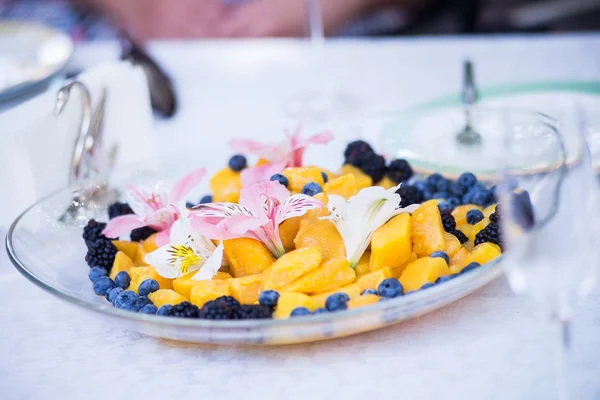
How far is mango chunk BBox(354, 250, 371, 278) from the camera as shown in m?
0.64

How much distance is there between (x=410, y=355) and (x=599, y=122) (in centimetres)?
50

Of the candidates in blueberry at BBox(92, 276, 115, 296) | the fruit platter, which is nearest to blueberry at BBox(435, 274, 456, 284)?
the fruit platter

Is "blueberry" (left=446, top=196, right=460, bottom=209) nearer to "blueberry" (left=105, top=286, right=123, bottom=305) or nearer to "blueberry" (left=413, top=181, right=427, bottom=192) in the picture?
"blueberry" (left=413, top=181, right=427, bottom=192)

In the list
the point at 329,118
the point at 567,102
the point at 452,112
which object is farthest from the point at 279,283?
the point at 329,118

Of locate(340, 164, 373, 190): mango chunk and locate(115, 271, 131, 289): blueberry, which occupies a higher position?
locate(340, 164, 373, 190): mango chunk

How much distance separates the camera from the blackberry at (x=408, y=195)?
2.49 feet

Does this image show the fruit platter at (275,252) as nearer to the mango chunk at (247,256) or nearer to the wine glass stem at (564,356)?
the mango chunk at (247,256)

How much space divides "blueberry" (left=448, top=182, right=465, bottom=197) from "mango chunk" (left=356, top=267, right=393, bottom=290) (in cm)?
23

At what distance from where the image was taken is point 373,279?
603 mm

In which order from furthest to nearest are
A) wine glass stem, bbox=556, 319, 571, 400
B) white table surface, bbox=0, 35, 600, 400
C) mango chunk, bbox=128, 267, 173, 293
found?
mango chunk, bbox=128, 267, 173, 293, white table surface, bbox=0, 35, 600, 400, wine glass stem, bbox=556, 319, 571, 400

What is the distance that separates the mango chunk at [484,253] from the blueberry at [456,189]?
0.60 ft

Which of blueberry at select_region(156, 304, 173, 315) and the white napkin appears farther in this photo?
the white napkin

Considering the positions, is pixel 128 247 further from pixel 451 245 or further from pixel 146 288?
pixel 451 245

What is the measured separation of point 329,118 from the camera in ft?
Result: 4.23
